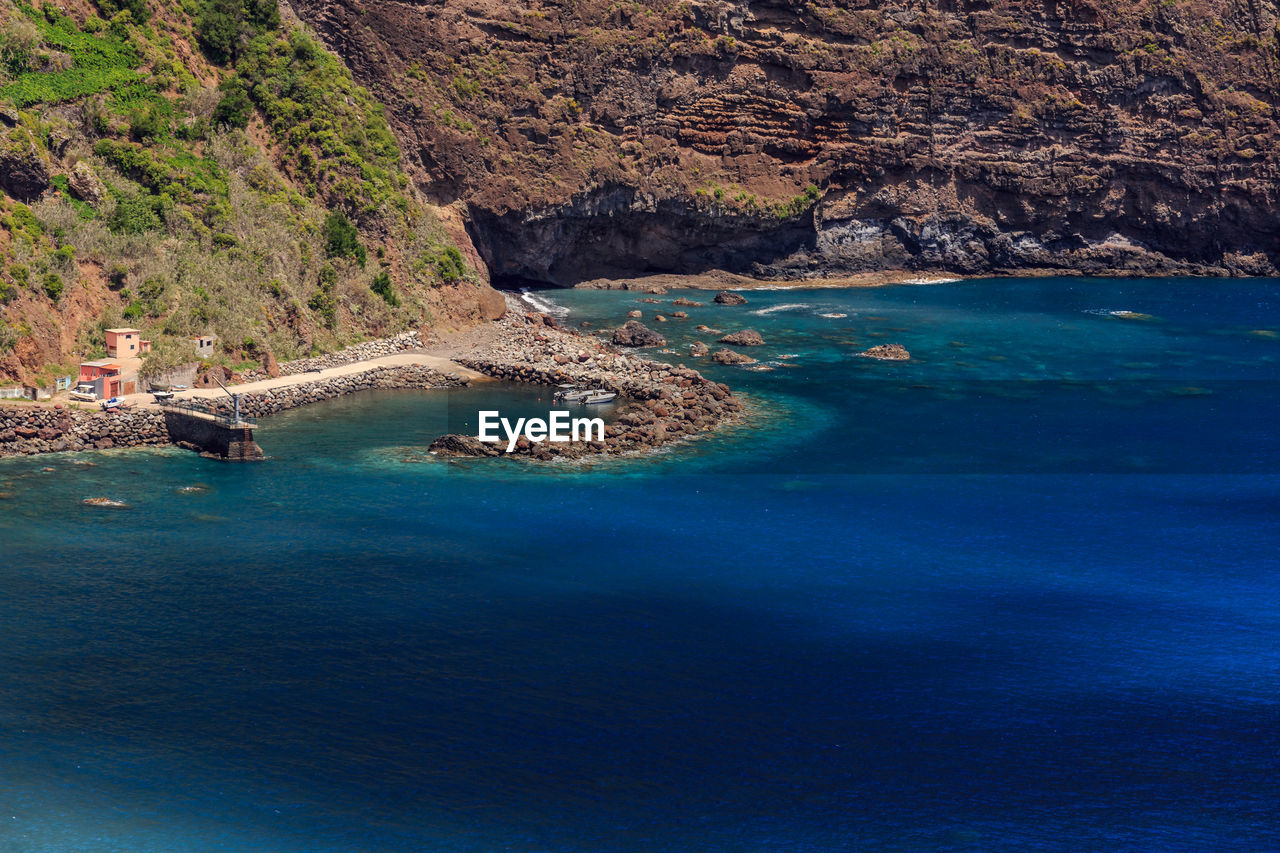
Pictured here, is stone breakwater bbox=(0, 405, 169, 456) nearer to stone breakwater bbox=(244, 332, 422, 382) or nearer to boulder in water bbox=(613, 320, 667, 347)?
stone breakwater bbox=(244, 332, 422, 382)

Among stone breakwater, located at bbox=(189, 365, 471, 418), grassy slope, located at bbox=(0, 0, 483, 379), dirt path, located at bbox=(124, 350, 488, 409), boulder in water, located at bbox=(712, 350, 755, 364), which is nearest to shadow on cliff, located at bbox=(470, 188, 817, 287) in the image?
grassy slope, located at bbox=(0, 0, 483, 379)

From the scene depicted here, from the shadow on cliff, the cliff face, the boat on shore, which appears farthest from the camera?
the shadow on cliff

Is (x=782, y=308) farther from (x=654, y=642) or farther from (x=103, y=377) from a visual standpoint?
(x=654, y=642)

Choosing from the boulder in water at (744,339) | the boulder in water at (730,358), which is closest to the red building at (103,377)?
the boulder in water at (730,358)

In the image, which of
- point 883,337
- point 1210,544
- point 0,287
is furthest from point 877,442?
point 0,287

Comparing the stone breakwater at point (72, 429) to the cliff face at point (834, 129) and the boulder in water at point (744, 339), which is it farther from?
the cliff face at point (834, 129)

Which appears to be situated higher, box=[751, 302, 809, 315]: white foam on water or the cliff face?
the cliff face
